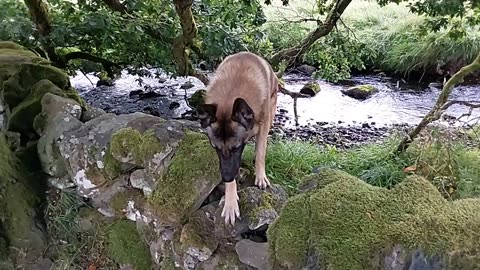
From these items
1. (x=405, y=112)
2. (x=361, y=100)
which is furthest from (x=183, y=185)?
(x=361, y=100)

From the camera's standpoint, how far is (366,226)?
→ 2.78 metres

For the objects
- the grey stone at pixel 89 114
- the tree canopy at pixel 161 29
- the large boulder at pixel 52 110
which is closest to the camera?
the large boulder at pixel 52 110

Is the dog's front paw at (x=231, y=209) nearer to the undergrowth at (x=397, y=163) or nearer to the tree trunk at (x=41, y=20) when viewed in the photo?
the undergrowth at (x=397, y=163)

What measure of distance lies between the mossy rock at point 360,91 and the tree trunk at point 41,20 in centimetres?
591

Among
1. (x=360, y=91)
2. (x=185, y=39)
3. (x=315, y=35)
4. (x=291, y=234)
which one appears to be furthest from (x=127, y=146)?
(x=360, y=91)

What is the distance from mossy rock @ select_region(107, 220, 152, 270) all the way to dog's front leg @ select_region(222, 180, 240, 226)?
39.1 inches

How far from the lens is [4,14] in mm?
5551

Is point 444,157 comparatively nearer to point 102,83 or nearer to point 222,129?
point 222,129

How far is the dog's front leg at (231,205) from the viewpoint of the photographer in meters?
3.43

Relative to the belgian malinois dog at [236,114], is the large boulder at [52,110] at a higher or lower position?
lower

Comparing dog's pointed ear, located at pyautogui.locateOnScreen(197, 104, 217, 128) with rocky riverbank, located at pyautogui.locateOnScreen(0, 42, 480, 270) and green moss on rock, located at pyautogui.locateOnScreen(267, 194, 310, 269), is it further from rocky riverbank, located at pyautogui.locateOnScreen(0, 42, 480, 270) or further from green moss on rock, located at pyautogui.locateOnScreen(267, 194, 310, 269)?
green moss on rock, located at pyautogui.locateOnScreen(267, 194, 310, 269)

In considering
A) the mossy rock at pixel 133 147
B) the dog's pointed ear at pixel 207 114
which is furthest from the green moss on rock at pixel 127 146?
the dog's pointed ear at pixel 207 114

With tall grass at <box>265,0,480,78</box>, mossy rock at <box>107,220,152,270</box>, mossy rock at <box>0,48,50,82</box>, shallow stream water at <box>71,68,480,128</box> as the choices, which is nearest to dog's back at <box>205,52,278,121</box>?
mossy rock at <box>107,220,152,270</box>

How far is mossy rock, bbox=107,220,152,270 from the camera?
4.15 meters
